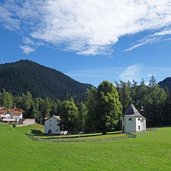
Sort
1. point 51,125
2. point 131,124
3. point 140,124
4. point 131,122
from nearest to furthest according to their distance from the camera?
point 131,124, point 131,122, point 140,124, point 51,125

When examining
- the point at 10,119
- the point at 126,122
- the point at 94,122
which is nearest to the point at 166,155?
the point at 94,122

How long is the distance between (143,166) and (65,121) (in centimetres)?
7771

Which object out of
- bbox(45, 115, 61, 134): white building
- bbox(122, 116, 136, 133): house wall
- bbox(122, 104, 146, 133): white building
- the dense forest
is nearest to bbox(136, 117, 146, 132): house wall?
bbox(122, 104, 146, 133): white building

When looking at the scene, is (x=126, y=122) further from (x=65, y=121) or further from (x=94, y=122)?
(x=65, y=121)

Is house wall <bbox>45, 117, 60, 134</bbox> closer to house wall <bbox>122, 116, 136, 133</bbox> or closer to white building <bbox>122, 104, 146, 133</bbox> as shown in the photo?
white building <bbox>122, 104, 146, 133</bbox>

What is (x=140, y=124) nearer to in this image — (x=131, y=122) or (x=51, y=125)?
(x=131, y=122)

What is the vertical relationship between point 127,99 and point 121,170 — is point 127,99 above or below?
above

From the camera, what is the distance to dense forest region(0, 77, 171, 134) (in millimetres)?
82688

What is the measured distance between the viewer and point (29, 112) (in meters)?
171

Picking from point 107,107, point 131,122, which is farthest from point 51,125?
point 107,107

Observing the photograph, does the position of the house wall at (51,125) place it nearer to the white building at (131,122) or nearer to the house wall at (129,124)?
the white building at (131,122)

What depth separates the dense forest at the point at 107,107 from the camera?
8269 cm

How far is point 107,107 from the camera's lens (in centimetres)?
8256

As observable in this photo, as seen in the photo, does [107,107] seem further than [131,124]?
No
